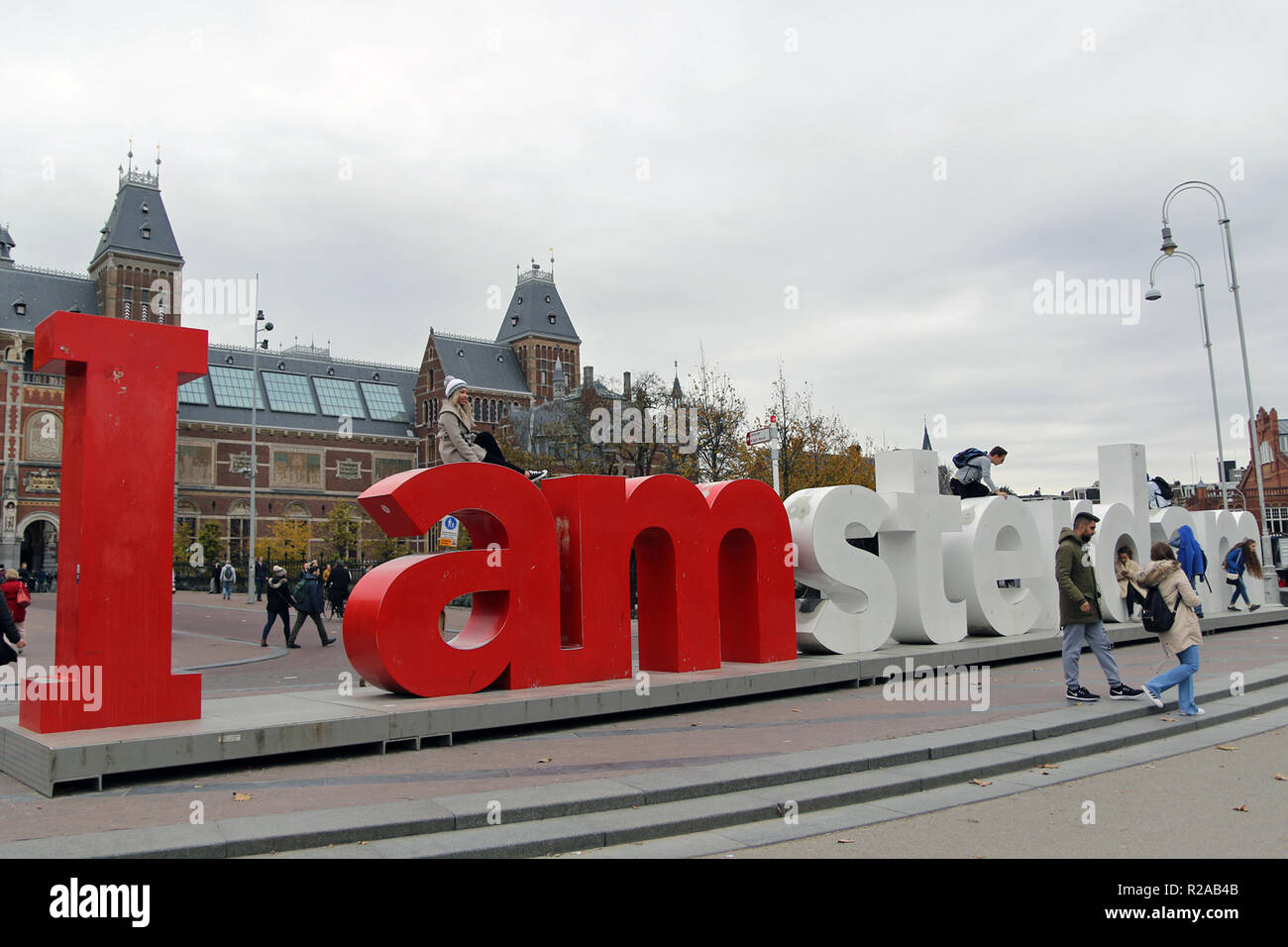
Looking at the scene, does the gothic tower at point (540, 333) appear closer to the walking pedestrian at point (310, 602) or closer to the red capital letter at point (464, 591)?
the walking pedestrian at point (310, 602)

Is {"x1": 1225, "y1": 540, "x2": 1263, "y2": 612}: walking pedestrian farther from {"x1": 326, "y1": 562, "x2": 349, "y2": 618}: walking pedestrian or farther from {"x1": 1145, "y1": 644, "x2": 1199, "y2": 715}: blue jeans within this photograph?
{"x1": 326, "y1": 562, "x2": 349, "y2": 618}: walking pedestrian

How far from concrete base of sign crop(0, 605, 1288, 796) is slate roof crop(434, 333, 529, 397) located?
7656 cm

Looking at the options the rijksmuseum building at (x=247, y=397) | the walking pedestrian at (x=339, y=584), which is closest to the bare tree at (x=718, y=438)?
the walking pedestrian at (x=339, y=584)

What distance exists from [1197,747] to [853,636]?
5.05 m

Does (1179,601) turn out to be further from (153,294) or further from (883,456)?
(153,294)

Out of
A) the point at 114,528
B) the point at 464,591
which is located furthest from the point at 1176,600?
the point at 114,528

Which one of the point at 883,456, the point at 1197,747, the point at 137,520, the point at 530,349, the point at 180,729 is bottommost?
the point at 1197,747

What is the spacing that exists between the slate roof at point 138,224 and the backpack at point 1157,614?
82481mm

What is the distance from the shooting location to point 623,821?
5.96 m

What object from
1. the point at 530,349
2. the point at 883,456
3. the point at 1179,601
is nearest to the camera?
the point at 1179,601

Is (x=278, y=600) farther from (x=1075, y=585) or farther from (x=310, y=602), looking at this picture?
(x=1075, y=585)

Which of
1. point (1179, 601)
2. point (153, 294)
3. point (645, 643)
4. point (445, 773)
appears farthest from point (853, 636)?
point (153, 294)

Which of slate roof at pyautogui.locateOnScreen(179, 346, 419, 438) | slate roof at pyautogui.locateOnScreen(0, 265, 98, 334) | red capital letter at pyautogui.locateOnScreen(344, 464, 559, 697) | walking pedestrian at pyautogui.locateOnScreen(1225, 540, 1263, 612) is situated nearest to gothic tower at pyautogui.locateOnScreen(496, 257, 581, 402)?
slate roof at pyautogui.locateOnScreen(179, 346, 419, 438)
